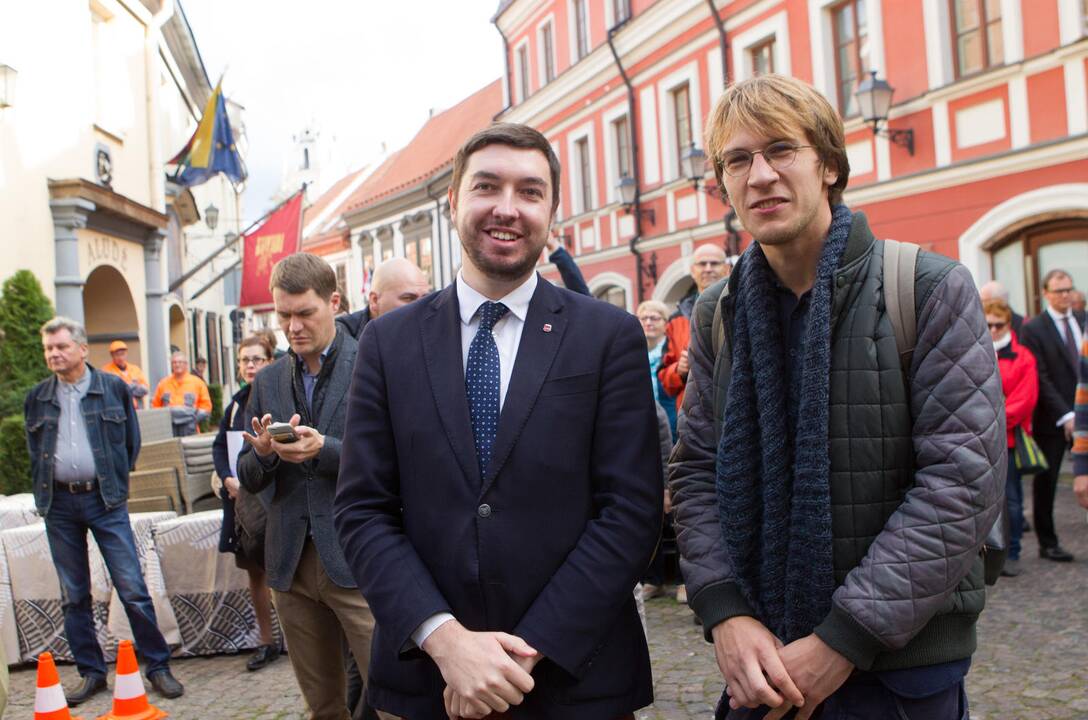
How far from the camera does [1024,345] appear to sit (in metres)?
7.38

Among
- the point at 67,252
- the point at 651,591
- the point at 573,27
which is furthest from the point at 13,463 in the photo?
the point at 573,27

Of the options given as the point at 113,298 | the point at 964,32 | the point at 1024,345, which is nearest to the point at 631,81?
the point at 964,32

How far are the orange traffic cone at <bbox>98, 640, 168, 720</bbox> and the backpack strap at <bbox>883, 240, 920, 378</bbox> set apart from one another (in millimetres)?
3833

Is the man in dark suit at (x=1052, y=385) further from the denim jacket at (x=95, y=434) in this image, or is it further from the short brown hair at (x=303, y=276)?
the denim jacket at (x=95, y=434)

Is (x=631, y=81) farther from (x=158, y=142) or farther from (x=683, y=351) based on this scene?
(x=683, y=351)

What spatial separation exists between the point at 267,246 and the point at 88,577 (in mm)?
9981

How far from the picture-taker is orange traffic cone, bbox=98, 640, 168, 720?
443cm

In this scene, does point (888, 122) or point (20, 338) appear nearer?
point (20, 338)

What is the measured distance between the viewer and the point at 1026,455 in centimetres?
668

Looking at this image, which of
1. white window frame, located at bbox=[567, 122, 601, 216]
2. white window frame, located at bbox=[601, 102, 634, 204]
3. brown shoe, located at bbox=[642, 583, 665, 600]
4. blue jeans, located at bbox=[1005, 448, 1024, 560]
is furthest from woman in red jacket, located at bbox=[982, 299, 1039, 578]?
white window frame, located at bbox=[567, 122, 601, 216]

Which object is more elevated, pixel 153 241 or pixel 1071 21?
pixel 1071 21

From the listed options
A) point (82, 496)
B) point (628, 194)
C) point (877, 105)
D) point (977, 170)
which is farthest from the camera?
point (628, 194)

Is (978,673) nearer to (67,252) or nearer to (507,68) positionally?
(67,252)

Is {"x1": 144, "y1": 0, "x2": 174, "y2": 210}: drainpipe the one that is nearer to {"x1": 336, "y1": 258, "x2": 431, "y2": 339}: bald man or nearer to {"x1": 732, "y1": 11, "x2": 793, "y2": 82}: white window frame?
{"x1": 732, "y1": 11, "x2": 793, "y2": 82}: white window frame
